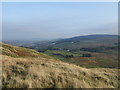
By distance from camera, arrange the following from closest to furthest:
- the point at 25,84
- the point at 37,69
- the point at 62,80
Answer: the point at 25,84, the point at 62,80, the point at 37,69

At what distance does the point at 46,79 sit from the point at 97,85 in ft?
14.2

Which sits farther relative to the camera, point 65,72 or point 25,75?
point 65,72

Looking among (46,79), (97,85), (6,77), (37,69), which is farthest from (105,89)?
(6,77)

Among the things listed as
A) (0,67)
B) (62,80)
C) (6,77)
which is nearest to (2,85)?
(6,77)

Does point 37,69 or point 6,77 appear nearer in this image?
point 6,77

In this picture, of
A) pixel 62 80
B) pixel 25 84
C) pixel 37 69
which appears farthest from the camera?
pixel 37 69

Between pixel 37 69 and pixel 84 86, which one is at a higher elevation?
pixel 37 69

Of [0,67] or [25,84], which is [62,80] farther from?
[0,67]

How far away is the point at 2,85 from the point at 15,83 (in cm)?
106

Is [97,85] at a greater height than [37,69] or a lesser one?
lesser

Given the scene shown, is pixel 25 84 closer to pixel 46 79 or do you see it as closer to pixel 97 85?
pixel 46 79

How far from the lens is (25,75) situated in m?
14.8

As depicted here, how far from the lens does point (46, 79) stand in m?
14.2

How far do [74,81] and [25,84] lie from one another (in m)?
3.85
